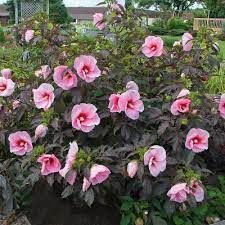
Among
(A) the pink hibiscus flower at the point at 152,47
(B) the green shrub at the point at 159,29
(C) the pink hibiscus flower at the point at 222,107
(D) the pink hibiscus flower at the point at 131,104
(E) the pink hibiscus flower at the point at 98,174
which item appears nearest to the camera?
(E) the pink hibiscus flower at the point at 98,174

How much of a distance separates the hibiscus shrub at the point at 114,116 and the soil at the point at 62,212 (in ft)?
0.24

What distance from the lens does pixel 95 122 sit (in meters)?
2.38

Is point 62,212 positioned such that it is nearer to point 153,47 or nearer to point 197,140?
point 197,140

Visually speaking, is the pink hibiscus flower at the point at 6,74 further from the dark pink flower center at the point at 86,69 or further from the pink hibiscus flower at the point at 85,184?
the pink hibiscus flower at the point at 85,184

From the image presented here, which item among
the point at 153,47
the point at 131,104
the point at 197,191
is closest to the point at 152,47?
the point at 153,47

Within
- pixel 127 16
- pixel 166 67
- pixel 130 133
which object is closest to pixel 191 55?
pixel 166 67

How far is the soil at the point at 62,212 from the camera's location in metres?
2.55

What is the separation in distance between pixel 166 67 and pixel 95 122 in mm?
682

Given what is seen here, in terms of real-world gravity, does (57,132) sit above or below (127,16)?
below

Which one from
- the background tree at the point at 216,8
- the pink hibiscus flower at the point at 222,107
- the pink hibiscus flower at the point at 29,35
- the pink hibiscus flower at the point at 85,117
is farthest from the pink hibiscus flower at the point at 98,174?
the background tree at the point at 216,8

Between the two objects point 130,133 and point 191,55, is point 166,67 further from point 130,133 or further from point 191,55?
point 130,133

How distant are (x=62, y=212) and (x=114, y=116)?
21.0 inches

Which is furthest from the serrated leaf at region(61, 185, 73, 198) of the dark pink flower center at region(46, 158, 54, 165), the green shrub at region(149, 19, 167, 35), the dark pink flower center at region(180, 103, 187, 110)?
the green shrub at region(149, 19, 167, 35)

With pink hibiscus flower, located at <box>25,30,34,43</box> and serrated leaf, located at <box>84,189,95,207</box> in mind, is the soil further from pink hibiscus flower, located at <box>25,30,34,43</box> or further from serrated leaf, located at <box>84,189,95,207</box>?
pink hibiscus flower, located at <box>25,30,34,43</box>
